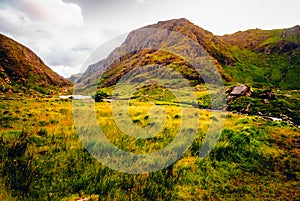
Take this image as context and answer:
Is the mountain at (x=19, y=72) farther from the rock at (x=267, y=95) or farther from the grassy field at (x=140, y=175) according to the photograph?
the grassy field at (x=140, y=175)

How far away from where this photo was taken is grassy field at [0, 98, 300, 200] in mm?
6113

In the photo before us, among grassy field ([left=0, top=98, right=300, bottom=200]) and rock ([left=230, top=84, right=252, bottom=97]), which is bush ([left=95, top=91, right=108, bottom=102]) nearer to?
grassy field ([left=0, top=98, right=300, bottom=200])

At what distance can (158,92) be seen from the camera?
443 ft

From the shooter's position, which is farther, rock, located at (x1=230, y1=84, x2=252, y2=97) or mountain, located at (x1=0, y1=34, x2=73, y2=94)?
mountain, located at (x1=0, y1=34, x2=73, y2=94)

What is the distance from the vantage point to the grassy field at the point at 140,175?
611 centimetres

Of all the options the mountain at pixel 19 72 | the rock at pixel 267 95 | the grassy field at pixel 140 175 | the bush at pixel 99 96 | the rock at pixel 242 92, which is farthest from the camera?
the mountain at pixel 19 72

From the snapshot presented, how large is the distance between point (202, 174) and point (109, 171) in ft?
12.3

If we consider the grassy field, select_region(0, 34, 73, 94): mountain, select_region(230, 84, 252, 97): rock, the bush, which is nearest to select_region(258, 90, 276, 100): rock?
select_region(230, 84, 252, 97): rock

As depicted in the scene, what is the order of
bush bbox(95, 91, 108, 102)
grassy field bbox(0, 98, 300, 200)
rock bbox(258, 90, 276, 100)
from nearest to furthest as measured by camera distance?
1. grassy field bbox(0, 98, 300, 200)
2. bush bbox(95, 91, 108, 102)
3. rock bbox(258, 90, 276, 100)

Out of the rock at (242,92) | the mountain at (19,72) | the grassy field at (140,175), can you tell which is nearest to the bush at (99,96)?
the grassy field at (140,175)

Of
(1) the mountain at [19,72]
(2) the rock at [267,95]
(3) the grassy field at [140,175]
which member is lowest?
(3) the grassy field at [140,175]

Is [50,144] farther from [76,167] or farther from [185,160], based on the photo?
[185,160]

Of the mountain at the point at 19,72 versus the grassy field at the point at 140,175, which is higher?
the mountain at the point at 19,72

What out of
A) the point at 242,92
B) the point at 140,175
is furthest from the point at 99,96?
the point at 242,92
